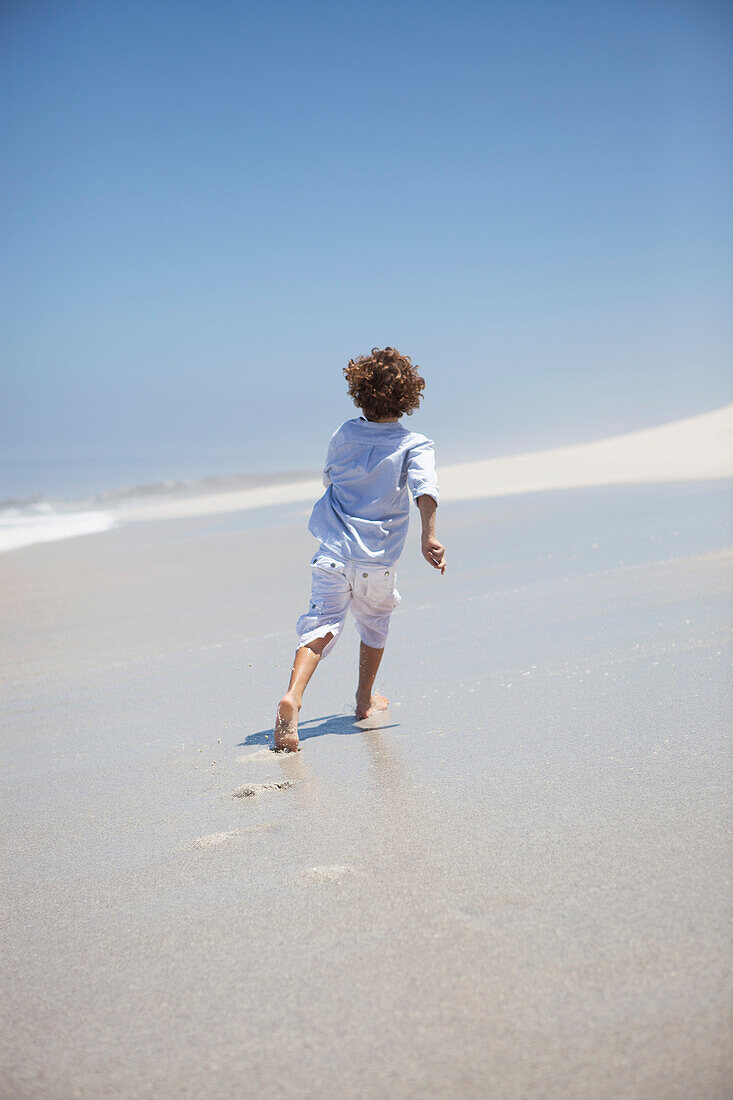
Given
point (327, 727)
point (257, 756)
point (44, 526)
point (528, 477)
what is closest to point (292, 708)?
point (257, 756)

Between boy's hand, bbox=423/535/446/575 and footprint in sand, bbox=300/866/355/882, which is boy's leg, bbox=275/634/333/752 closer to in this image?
boy's hand, bbox=423/535/446/575

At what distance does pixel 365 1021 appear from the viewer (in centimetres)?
155

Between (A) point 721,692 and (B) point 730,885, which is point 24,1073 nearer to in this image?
(B) point 730,885

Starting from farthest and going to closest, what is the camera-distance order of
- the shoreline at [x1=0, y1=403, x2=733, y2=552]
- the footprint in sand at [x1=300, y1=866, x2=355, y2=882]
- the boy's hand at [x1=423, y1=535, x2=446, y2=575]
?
the shoreline at [x1=0, y1=403, x2=733, y2=552], the boy's hand at [x1=423, y1=535, x2=446, y2=575], the footprint in sand at [x1=300, y1=866, x2=355, y2=882]

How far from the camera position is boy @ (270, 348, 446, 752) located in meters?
3.47

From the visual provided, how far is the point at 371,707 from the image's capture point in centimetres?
361

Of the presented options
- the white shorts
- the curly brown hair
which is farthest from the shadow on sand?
the curly brown hair

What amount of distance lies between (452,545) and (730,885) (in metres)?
7.19

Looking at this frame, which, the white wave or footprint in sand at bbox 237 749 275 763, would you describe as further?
the white wave

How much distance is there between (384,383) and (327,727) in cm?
133

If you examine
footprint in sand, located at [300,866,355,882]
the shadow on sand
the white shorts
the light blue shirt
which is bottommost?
the shadow on sand

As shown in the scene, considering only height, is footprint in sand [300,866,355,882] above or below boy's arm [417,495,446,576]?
below

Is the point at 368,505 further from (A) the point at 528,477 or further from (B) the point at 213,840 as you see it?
(A) the point at 528,477

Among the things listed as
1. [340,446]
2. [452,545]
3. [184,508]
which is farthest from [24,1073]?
[184,508]
